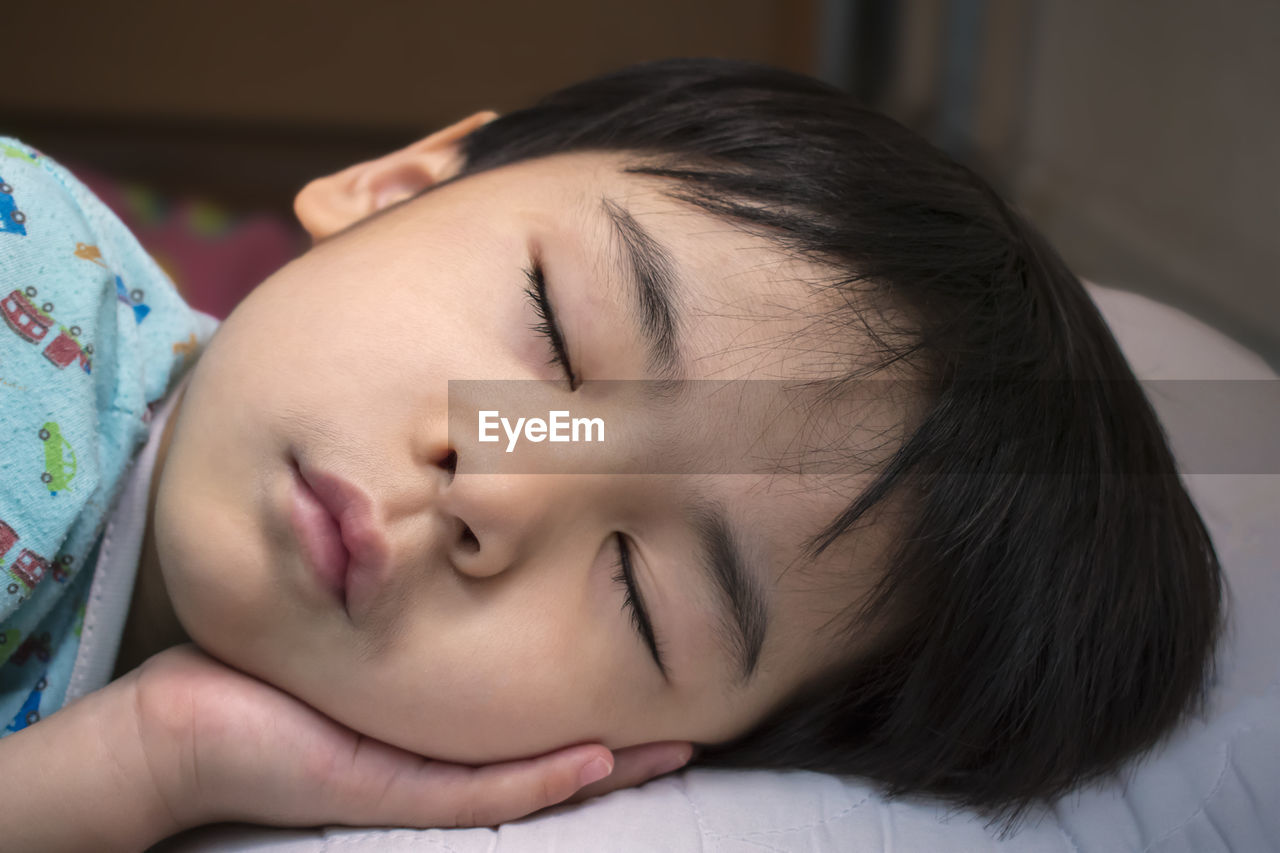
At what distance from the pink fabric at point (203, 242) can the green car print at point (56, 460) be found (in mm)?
889

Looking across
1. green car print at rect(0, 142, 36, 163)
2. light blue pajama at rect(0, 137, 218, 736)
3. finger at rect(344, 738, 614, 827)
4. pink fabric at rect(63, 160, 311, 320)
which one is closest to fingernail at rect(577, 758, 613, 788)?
finger at rect(344, 738, 614, 827)

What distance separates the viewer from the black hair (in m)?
0.74

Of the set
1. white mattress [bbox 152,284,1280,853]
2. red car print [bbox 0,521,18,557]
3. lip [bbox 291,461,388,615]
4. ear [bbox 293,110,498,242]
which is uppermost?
ear [bbox 293,110,498,242]

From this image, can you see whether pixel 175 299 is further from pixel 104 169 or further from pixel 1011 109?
pixel 1011 109

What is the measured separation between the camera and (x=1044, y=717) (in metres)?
0.80

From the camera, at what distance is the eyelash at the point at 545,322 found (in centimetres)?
72

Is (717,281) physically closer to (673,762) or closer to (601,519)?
(601,519)

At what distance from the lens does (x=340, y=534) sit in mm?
680

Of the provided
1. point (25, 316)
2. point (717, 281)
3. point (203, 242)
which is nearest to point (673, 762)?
point (717, 281)

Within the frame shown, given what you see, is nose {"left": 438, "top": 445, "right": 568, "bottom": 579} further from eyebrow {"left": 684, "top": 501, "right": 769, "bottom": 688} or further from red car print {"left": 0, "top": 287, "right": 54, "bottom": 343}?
red car print {"left": 0, "top": 287, "right": 54, "bottom": 343}

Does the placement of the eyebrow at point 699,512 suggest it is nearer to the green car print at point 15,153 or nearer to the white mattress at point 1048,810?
the white mattress at point 1048,810

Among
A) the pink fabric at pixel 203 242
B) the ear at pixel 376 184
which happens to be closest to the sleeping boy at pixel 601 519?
the ear at pixel 376 184

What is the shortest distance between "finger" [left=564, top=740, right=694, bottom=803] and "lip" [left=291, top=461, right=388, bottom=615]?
0.83ft

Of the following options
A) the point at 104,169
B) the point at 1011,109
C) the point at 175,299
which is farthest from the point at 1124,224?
the point at 104,169
